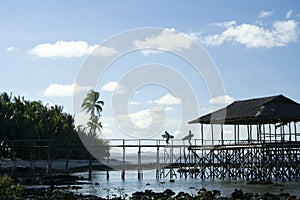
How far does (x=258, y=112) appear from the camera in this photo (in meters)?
41.9

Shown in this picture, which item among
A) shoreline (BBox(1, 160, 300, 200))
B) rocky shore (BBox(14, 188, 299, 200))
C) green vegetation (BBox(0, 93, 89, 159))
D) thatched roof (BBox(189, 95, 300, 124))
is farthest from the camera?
green vegetation (BBox(0, 93, 89, 159))

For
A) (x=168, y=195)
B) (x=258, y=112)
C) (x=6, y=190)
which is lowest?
(x=168, y=195)

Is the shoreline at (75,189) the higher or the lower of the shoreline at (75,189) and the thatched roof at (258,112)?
the lower

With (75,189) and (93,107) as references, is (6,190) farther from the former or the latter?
(93,107)

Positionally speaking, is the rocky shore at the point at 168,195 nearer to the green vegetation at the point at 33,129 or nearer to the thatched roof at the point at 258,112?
the thatched roof at the point at 258,112

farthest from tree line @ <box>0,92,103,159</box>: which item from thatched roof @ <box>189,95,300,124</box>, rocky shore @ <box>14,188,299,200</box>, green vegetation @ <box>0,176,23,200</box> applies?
green vegetation @ <box>0,176,23,200</box>

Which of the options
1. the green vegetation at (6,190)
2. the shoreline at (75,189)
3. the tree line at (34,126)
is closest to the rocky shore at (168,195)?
the shoreline at (75,189)

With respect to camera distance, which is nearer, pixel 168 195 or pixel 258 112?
pixel 168 195

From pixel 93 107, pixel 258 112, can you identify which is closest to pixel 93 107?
pixel 93 107

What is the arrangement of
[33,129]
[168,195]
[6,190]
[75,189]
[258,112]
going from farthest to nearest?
[33,129] < [258,112] < [75,189] < [168,195] < [6,190]

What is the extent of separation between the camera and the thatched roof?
41250 millimetres

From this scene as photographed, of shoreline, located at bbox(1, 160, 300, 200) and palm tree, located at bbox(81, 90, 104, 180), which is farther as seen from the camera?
palm tree, located at bbox(81, 90, 104, 180)

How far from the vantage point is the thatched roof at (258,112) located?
4125 centimetres

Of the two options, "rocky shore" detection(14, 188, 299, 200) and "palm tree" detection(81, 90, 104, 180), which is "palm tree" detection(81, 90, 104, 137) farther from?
"rocky shore" detection(14, 188, 299, 200)
